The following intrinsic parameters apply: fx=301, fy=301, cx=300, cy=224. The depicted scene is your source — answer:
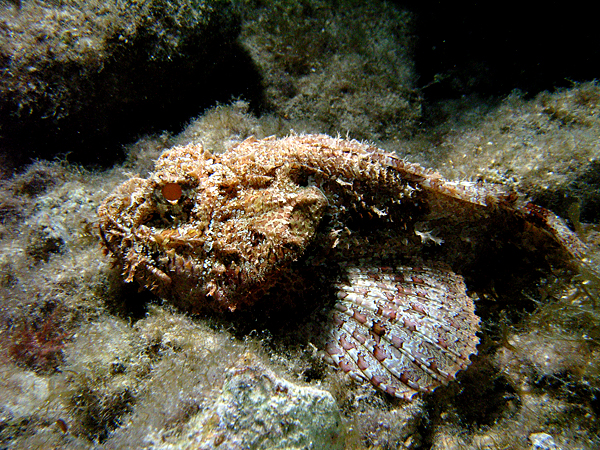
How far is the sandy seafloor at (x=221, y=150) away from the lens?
7.15 ft

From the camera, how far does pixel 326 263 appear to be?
285 cm

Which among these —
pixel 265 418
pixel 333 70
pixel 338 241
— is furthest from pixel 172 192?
pixel 333 70

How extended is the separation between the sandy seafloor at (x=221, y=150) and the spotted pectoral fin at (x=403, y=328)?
0.20 m

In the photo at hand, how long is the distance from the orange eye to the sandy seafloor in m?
0.64

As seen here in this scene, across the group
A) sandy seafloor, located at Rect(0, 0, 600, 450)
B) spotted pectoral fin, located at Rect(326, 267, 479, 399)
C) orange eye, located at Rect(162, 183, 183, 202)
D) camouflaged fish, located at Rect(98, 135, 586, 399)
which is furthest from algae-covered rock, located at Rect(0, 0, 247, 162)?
spotted pectoral fin, located at Rect(326, 267, 479, 399)

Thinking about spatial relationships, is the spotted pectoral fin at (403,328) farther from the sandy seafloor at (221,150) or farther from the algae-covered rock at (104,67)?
the algae-covered rock at (104,67)

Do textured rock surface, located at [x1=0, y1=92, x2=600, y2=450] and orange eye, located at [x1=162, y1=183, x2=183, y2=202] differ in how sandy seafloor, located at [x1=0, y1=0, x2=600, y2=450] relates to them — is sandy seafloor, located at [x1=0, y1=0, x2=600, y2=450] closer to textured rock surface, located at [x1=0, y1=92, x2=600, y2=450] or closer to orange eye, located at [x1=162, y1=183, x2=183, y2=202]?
textured rock surface, located at [x1=0, y1=92, x2=600, y2=450]

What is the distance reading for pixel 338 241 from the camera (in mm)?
2785

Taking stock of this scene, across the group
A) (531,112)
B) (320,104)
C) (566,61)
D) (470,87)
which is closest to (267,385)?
(320,104)

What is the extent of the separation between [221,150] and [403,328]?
2.93 meters

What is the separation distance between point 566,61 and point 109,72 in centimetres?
620

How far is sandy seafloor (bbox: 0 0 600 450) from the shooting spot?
7.15ft

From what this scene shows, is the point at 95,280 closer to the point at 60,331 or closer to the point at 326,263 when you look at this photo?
the point at 60,331

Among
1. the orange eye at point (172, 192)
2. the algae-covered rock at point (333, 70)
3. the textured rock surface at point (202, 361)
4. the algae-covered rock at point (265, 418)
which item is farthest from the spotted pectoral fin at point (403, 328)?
the algae-covered rock at point (333, 70)
